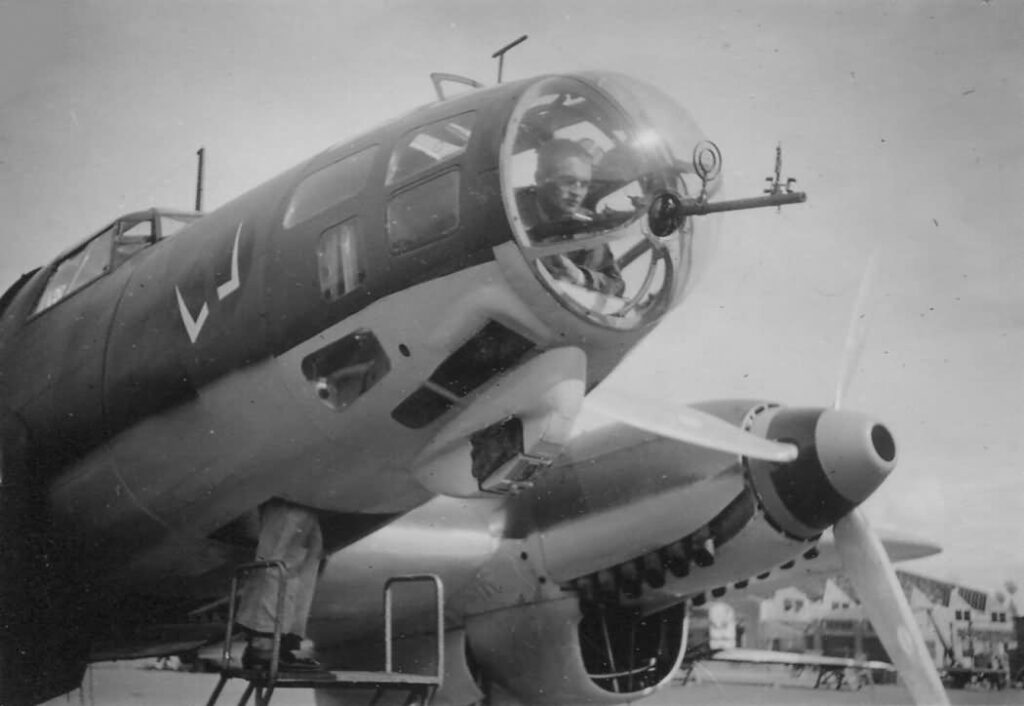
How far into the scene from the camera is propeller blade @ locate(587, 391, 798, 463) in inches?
233

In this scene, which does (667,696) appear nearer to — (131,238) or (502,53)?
(131,238)

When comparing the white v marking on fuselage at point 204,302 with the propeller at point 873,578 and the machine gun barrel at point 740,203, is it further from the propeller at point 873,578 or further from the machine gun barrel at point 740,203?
the propeller at point 873,578

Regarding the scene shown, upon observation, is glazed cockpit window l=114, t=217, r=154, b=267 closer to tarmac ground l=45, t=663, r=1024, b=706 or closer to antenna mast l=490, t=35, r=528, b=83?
antenna mast l=490, t=35, r=528, b=83

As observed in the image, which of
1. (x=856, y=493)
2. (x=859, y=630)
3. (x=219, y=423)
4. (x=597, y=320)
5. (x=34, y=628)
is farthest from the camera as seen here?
(x=859, y=630)

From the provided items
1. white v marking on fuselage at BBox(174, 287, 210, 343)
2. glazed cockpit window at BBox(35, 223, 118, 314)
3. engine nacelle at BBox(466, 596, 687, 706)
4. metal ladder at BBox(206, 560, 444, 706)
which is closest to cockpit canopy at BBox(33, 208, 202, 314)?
glazed cockpit window at BBox(35, 223, 118, 314)

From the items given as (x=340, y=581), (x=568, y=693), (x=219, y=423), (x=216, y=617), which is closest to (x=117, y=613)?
(x=216, y=617)

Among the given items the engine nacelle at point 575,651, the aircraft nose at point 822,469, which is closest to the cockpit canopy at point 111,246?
the engine nacelle at point 575,651

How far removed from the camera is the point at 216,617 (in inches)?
309

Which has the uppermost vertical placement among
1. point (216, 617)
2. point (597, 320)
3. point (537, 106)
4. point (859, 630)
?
point (537, 106)

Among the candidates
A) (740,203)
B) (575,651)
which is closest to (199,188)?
(575,651)

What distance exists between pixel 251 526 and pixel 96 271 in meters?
2.25

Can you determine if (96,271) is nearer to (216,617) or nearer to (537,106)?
(216,617)

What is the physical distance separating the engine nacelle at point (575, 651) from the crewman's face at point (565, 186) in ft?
14.6

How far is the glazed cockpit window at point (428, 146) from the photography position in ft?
15.5
